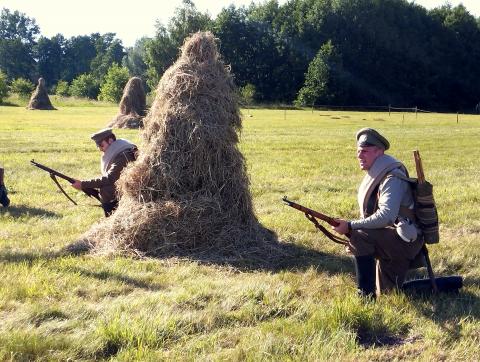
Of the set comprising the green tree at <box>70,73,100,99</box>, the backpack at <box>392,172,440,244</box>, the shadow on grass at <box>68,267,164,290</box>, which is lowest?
the shadow on grass at <box>68,267,164,290</box>

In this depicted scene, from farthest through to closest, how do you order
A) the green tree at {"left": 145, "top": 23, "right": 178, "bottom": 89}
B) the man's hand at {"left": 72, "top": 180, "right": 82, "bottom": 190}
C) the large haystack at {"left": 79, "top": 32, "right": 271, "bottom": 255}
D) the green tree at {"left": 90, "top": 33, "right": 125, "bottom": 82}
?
the green tree at {"left": 90, "top": 33, "right": 125, "bottom": 82}
the green tree at {"left": 145, "top": 23, "right": 178, "bottom": 89}
the man's hand at {"left": 72, "top": 180, "right": 82, "bottom": 190}
the large haystack at {"left": 79, "top": 32, "right": 271, "bottom": 255}

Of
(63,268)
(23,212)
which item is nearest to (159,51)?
(23,212)

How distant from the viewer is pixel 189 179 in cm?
706

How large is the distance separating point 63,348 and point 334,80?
6959 cm

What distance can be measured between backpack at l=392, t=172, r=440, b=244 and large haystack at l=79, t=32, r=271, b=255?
244cm

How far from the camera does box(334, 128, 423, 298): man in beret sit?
16.1 ft

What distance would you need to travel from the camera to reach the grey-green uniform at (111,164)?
770 cm

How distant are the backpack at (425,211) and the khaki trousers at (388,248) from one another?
117mm

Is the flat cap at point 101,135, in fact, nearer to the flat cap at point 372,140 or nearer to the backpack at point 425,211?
the flat cap at point 372,140

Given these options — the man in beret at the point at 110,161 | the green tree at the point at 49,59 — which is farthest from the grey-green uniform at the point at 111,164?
the green tree at the point at 49,59

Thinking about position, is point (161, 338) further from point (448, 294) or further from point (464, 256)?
point (464, 256)

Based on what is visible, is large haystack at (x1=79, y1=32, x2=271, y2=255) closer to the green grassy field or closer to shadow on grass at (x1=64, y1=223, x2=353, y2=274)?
shadow on grass at (x1=64, y1=223, x2=353, y2=274)

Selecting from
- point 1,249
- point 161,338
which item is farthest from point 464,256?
point 1,249

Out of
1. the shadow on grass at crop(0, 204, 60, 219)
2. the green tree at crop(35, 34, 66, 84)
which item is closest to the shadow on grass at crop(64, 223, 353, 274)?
the shadow on grass at crop(0, 204, 60, 219)
